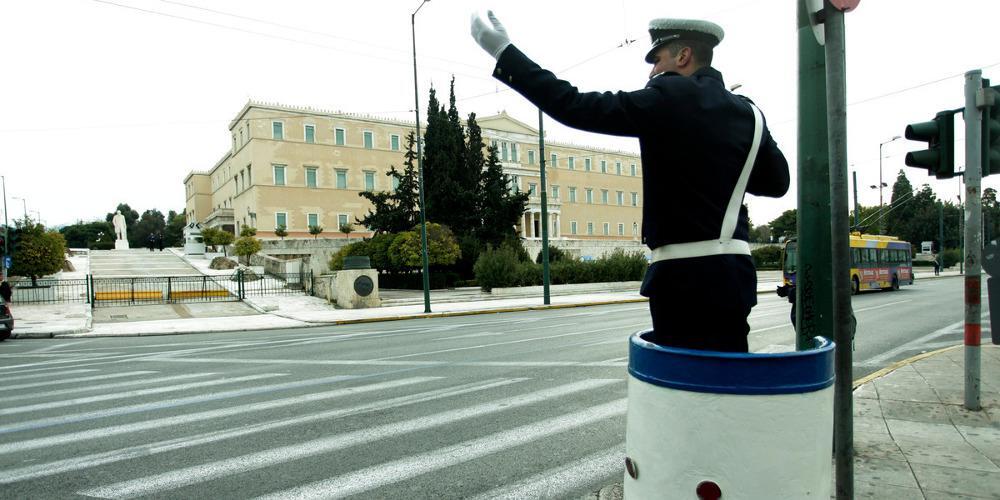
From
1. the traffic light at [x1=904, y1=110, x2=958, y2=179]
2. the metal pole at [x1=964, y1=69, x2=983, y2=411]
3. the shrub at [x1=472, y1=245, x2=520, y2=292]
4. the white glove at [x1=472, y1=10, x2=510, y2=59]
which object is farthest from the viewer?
the shrub at [x1=472, y1=245, x2=520, y2=292]

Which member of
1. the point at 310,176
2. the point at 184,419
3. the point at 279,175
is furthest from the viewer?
the point at 310,176

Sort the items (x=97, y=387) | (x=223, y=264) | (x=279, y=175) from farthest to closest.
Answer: (x=279, y=175) → (x=223, y=264) → (x=97, y=387)

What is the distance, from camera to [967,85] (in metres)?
5.45

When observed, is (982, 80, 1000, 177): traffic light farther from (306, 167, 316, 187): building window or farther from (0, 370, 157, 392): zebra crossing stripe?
(306, 167, 316, 187): building window

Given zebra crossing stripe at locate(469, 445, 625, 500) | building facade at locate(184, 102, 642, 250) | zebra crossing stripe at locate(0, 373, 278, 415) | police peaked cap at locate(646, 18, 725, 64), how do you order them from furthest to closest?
building facade at locate(184, 102, 642, 250) → zebra crossing stripe at locate(0, 373, 278, 415) → zebra crossing stripe at locate(469, 445, 625, 500) → police peaked cap at locate(646, 18, 725, 64)

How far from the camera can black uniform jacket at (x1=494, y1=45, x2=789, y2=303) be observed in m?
2.00

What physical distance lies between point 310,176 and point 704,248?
66.5 meters

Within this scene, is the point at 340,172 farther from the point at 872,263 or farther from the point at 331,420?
the point at 331,420

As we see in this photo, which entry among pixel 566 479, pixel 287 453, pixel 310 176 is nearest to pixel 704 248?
pixel 566 479

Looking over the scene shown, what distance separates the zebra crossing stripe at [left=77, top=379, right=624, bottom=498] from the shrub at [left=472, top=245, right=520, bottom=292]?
24.4 m

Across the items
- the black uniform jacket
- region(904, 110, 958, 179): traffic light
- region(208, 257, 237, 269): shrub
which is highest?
region(904, 110, 958, 179): traffic light

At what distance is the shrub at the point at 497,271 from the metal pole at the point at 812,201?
27224 mm

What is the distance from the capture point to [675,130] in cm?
203

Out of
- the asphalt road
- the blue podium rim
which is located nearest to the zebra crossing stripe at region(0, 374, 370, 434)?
the asphalt road
